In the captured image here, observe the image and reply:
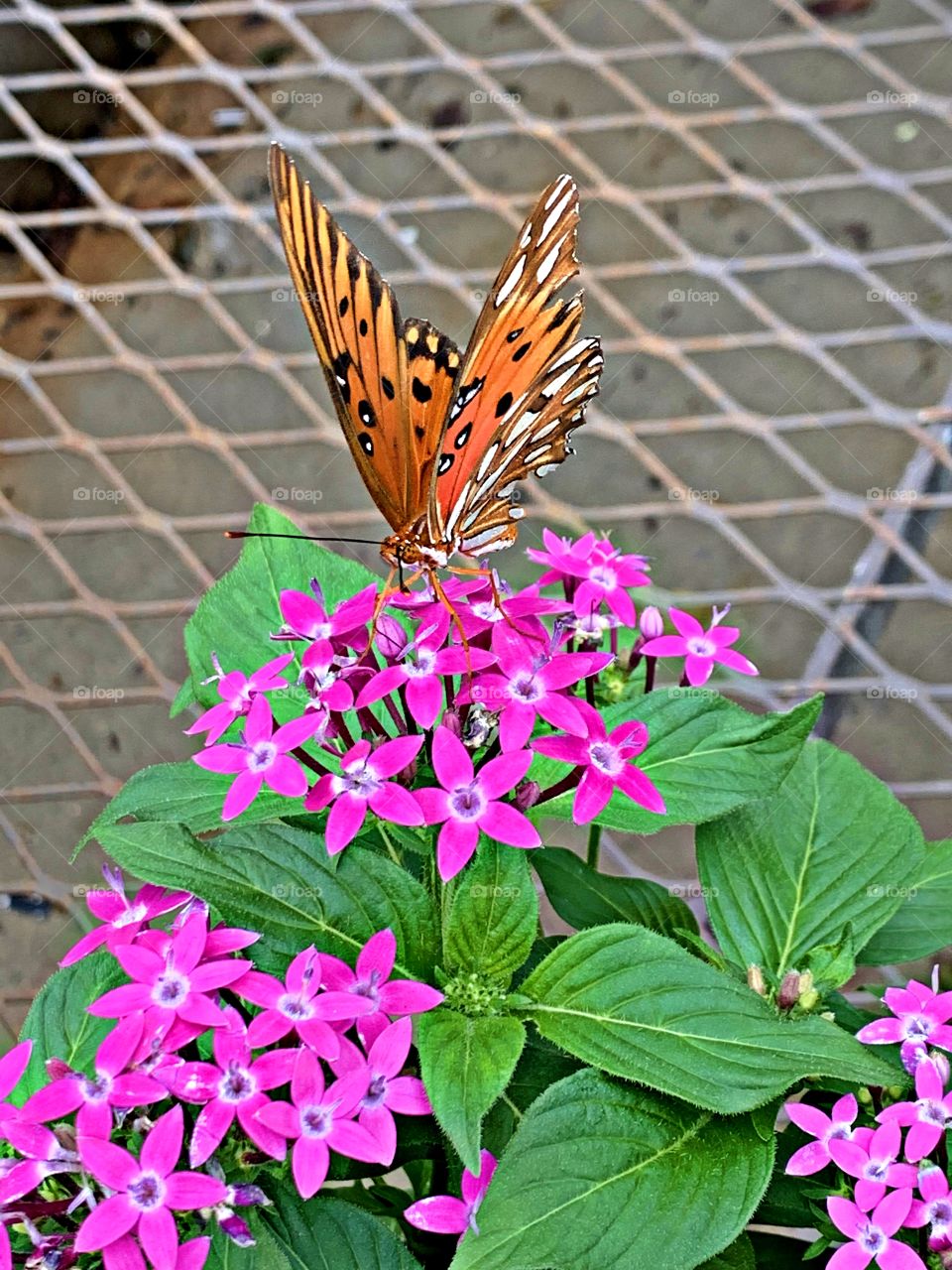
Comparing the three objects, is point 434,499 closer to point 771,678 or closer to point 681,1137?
point 681,1137

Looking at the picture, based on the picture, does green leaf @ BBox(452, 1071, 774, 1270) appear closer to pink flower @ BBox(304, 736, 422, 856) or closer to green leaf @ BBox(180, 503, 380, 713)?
pink flower @ BBox(304, 736, 422, 856)

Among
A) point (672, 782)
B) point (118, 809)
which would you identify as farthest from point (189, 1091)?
point (672, 782)

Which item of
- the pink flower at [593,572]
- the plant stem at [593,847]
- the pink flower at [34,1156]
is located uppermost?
the pink flower at [593,572]

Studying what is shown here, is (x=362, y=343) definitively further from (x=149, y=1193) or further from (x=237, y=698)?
(x=149, y=1193)

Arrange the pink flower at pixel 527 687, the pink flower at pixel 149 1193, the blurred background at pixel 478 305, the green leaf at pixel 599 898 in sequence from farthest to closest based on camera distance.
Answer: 1. the blurred background at pixel 478 305
2. the green leaf at pixel 599 898
3. the pink flower at pixel 527 687
4. the pink flower at pixel 149 1193

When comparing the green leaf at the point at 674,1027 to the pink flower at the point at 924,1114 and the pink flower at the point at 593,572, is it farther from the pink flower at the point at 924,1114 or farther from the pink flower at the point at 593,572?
the pink flower at the point at 593,572

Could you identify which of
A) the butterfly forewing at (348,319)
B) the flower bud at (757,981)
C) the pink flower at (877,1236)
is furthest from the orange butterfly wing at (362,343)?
the pink flower at (877,1236)
